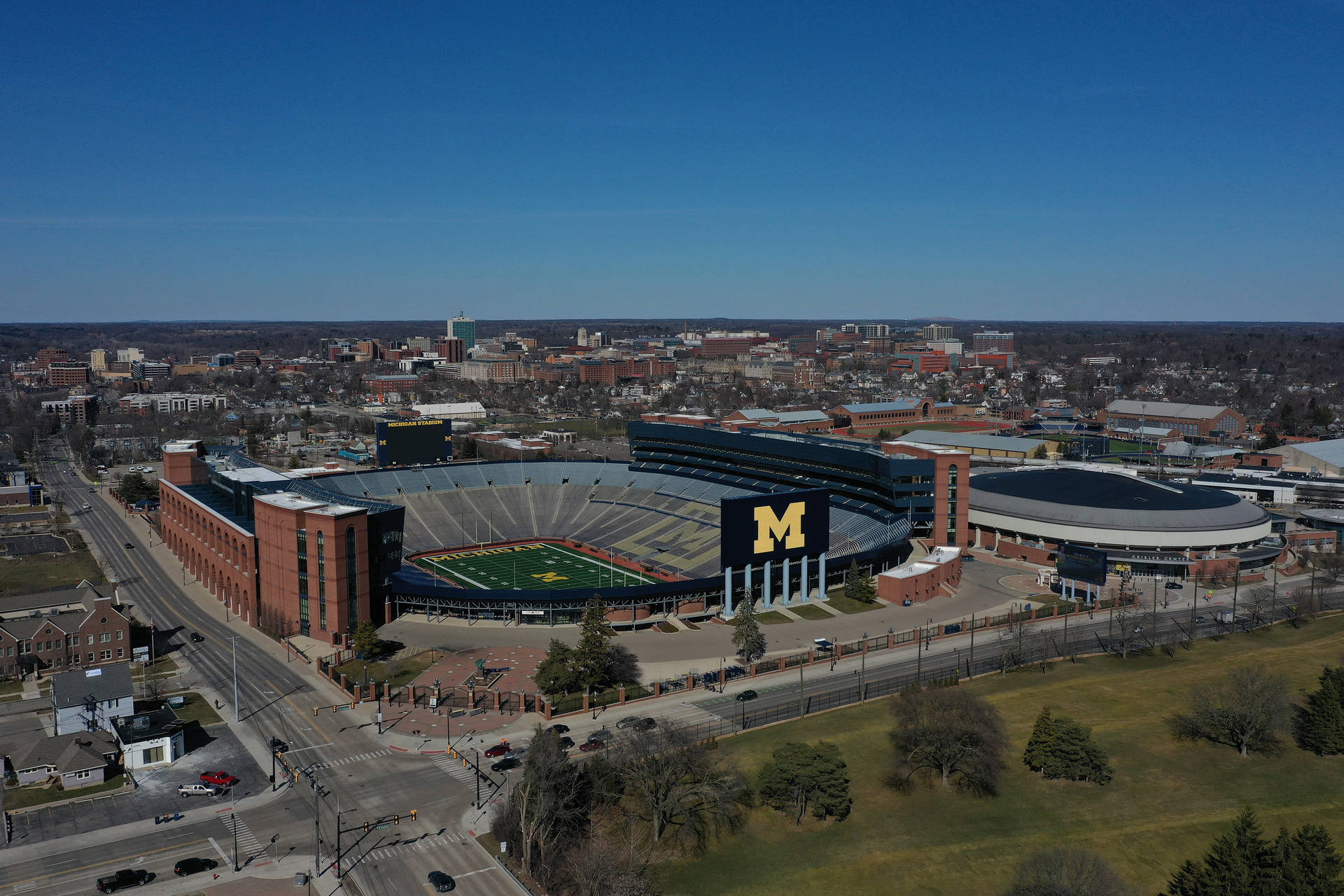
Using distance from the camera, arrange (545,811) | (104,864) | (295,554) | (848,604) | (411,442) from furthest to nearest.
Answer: (411,442), (848,604), (295,554), (545,811), (104,864)

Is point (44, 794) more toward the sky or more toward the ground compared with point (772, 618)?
more toward the ground

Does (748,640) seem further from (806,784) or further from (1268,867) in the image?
(1268,867)

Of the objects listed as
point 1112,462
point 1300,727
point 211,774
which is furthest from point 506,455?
point 1300,727

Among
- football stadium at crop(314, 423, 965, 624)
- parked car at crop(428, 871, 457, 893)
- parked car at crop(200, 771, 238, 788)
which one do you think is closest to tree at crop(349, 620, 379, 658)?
football stadium at crop(314, 423, 965, 624)

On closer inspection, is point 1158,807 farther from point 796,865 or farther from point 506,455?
point 506,455

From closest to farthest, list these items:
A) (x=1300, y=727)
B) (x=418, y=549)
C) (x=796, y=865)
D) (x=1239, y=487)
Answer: (x=796, y=865)
(x=1300, y=727)
(x=418, y=549)
(x=1239, y=487)

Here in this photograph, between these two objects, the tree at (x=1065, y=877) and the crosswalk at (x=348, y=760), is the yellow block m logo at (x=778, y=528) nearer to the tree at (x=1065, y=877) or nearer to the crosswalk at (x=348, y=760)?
the crosswalk at (x=348, y=760)

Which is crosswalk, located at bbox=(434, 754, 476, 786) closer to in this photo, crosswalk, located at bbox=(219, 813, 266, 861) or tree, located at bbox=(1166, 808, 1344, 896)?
crosswalk, located at bbox=(219, 813, 266, 861)

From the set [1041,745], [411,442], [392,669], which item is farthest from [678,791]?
[411,442]
